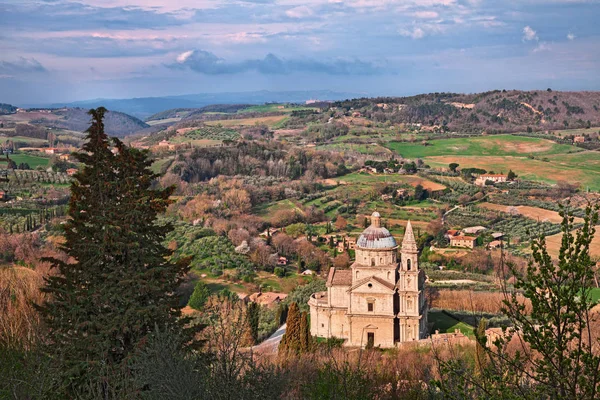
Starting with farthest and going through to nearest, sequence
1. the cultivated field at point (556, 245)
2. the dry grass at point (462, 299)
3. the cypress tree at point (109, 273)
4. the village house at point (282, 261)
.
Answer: the village house at point (282, 261)
the cultivated field at point (556, 245)
the dry grass at point (462, 299)
the cypress tree at point (109, 273)

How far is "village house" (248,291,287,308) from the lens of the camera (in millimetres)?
36312

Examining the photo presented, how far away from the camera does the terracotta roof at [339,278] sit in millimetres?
30547

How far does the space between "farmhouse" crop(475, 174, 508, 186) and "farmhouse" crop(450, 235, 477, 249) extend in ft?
82.3

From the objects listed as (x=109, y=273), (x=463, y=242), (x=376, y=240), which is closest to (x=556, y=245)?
(x=463, y=242)

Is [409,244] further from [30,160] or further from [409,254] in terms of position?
[30,160]

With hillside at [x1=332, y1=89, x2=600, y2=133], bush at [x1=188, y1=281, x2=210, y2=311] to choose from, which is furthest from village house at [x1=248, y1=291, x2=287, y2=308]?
hillside at [x1=332, y1=89, x2=600, y2=133]

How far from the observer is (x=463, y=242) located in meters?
49.3

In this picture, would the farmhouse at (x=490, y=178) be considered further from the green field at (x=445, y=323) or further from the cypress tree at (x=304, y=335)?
the cypress tree at (x=304, y=335)

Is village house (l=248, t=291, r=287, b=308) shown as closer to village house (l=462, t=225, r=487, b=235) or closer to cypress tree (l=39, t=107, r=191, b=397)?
village house (l=462, t=225, r=487, b=235)

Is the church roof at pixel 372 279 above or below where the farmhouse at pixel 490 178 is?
above

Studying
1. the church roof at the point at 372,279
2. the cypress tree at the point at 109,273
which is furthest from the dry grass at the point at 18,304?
the church roof at the point at 372,279

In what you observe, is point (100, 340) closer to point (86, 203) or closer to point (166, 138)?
point (86, 203)

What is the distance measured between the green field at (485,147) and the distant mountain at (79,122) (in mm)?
44722

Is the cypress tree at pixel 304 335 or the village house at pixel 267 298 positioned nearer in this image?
the cypress tree at pixel 304 335
